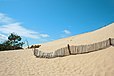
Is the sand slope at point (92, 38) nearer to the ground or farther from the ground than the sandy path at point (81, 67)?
farther from the ground

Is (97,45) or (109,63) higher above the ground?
(97,45)

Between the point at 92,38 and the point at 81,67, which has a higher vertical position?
the point at 92,38

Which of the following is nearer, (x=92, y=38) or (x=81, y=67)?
(x=81, y=67)

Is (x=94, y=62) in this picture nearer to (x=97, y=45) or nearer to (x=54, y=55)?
(x=97, y=45)

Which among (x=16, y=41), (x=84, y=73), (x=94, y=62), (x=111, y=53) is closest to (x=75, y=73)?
(x=84, y=73)

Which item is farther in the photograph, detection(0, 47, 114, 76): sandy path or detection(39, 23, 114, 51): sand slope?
detection(39, 23, 114, 51): sand slope

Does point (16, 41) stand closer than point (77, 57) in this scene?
No

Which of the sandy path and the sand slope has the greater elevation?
the sand slope

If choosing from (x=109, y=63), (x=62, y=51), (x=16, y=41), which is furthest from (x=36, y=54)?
(x=16, y=41)

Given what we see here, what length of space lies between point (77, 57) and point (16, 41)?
66210 mm

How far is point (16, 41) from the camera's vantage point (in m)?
81.9

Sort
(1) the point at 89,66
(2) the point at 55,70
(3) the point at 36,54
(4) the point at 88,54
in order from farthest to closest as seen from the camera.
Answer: (3) the point at 36,54, (4) the point at 88,54, (2) the point at 55,70, (1) the point at 89,66

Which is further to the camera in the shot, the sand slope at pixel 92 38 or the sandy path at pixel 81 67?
the sand slope at pixel 92 38

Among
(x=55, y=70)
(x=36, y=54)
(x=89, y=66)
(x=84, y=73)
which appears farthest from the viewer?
(x=36, y=54)
